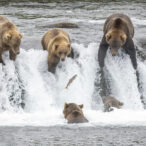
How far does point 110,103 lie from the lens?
15398 mm

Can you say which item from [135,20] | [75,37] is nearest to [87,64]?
[75,37]

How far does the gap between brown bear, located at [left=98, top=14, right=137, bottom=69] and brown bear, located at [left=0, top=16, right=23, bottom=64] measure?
A: 230 centimetres

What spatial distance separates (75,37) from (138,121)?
5206 mm

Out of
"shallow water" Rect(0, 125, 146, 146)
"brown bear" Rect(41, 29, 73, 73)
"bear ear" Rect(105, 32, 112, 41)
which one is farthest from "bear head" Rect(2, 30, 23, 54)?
"shallow water" Rect(0, 125, 146, 146)

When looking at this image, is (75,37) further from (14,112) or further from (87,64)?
(14,112)

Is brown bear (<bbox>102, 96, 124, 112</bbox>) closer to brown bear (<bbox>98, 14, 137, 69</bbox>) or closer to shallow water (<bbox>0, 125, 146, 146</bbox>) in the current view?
brown bear (<bbox>98, 14, 137, 69</bbox>)

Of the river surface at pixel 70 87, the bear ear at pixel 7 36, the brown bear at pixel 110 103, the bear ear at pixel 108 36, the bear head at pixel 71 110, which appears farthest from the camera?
the bear ear at pixel 108 36

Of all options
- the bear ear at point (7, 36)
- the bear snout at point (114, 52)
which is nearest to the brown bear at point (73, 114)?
the bear ear at point (7, 36)

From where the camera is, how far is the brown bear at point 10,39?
15.3m

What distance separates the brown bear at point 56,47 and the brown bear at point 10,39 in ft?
2.85

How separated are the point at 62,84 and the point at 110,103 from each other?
152cm

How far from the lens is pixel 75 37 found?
60.8 feet

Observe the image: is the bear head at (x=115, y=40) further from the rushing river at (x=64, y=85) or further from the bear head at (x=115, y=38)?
the rushing river at (x=64, y=85)

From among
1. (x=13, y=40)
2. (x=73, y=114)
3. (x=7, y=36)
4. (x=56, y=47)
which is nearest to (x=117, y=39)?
(x=56, y=47)
